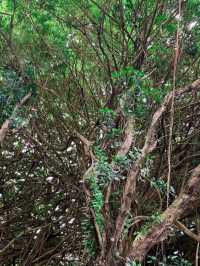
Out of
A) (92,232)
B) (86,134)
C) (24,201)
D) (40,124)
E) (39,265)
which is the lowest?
(39,265)

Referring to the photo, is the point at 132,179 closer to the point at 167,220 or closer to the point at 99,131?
the point at 167,220

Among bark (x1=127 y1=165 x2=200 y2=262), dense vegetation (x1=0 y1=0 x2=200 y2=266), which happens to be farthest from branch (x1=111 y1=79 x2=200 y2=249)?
bark (x1=127 y1=165 x2=200 y2=262)

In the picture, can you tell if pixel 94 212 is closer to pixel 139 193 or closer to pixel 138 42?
pixel 139 193

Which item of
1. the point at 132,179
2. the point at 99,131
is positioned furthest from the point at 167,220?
the point at 99,131

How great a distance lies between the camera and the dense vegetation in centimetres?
243

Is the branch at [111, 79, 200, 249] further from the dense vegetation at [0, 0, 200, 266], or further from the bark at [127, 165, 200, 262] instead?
the bark at [127, 165, 200, 262]

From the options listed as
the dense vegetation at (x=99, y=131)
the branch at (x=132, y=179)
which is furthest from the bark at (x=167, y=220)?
the branch at (x=132, y=179)

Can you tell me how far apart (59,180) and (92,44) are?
4.85 ft

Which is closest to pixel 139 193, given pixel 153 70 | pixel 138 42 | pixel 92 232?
pixel 92 232

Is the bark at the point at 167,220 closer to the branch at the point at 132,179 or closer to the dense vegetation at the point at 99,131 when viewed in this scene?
the dense vegetation at the point at 99,131

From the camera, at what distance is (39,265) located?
3.85 meters

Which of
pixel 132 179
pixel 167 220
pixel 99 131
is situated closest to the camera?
pixel 167 220

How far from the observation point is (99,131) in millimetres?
3506

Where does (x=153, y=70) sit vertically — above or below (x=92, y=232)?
above
